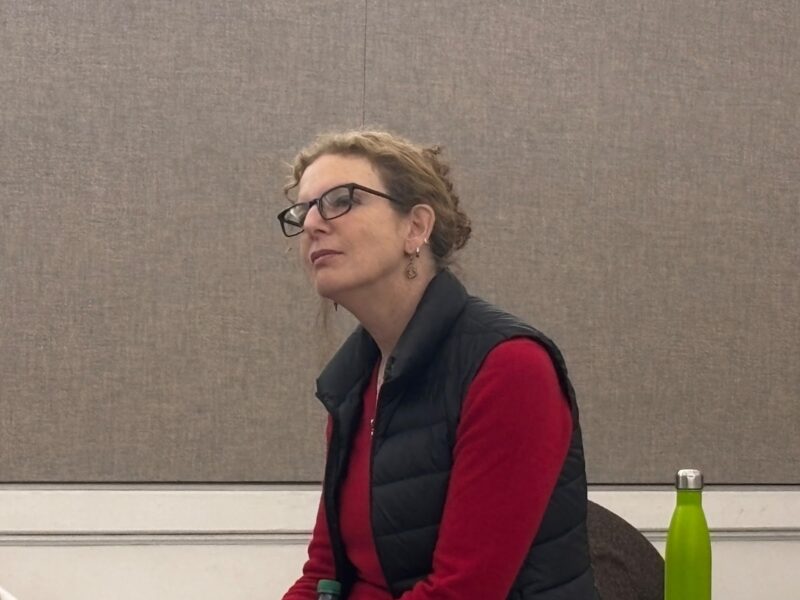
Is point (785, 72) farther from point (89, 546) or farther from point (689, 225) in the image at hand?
point (89, 546)

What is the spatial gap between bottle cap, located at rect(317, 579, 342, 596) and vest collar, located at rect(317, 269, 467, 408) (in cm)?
28

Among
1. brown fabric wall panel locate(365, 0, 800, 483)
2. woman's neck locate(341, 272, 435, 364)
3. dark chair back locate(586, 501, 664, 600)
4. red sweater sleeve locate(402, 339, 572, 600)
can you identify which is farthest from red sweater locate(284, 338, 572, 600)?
brown fabric wall panel locate(365, 0, 800, 483)

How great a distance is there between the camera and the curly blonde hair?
172cm

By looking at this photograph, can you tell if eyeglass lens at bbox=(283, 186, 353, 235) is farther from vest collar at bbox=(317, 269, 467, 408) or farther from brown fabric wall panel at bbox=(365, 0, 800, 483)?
brown fabric wall panel at bbox=(365, 0, 800, 483)

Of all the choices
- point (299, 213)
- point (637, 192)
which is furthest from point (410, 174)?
point (637, 192)

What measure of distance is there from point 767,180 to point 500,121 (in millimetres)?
729

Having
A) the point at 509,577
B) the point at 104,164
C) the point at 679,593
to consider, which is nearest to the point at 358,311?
the point at 509,577

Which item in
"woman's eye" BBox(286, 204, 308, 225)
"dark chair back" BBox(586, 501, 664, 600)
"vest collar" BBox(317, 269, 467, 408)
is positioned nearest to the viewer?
"vest collar" BBox(317, 269, 467, 408)

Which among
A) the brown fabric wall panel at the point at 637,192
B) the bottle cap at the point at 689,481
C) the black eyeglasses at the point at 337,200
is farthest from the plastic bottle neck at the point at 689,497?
the brown fabric wall panel at the point at 637,192

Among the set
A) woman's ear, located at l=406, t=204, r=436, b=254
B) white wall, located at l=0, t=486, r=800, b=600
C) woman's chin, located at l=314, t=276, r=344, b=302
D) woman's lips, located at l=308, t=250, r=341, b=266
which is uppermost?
woman's ear, located at l=406, t=204, r=436, b=254

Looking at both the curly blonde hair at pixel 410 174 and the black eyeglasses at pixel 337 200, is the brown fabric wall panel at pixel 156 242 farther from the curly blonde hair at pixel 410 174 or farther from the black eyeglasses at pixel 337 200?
the black eyeglasses at pixel 337 200

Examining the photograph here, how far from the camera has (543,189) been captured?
2.74 meters

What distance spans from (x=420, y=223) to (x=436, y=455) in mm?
386

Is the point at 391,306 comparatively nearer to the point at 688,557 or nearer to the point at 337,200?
the point at 337,200
